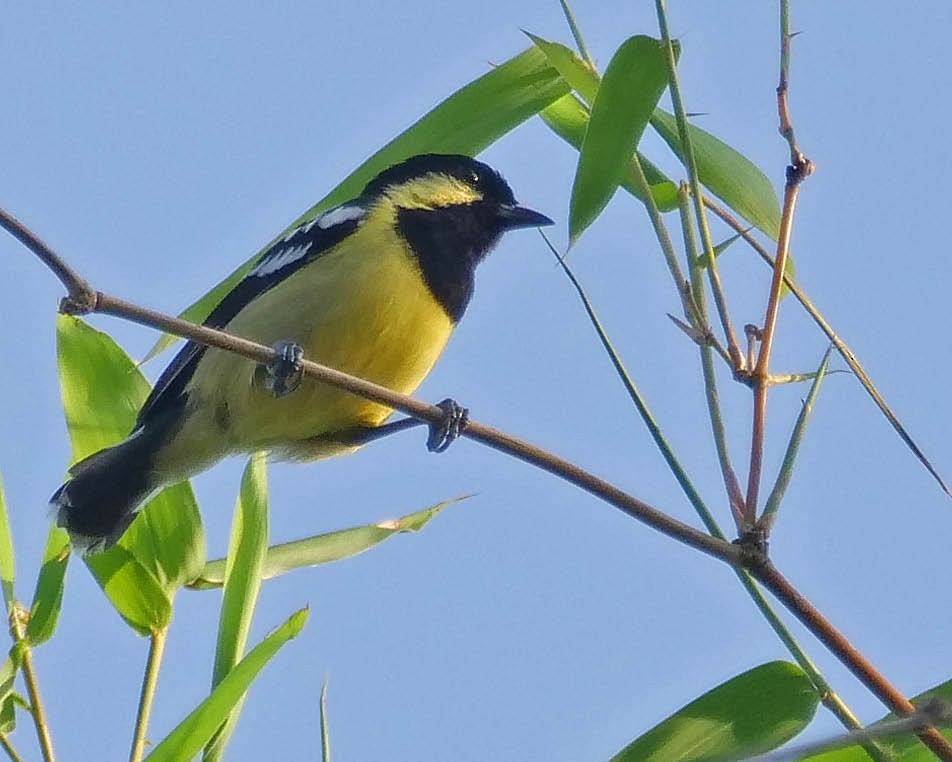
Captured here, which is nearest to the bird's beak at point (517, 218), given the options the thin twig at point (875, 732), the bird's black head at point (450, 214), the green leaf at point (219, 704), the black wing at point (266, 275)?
the bird's black head at point (450, 214)

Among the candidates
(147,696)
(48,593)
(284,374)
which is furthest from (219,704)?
(284,374)

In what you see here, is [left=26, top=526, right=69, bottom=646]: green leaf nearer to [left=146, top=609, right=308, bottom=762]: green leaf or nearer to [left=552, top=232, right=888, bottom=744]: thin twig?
[left=146, top=609, right=308, bottom=762]: green leaf

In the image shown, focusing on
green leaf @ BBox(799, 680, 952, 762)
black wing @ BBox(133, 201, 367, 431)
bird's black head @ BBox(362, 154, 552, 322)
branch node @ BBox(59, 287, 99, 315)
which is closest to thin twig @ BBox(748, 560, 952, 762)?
green leaf @ BBox(799, 680, 952, 762)

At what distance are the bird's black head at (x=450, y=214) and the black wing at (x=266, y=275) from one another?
0.37 ft

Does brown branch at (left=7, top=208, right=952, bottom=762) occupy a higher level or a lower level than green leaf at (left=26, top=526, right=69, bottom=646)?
lower

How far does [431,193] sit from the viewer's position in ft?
10.6

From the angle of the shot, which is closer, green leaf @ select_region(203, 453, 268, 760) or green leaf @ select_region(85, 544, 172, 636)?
green leaf @ select_region(203, 453, 268, 760)

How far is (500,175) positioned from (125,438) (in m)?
1.26

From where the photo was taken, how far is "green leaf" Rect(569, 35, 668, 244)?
67.0 inches

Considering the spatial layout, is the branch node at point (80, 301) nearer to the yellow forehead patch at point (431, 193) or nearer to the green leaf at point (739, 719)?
the green leaf at point (739, 719)

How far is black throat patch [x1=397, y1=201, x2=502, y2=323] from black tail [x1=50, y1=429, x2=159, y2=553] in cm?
67

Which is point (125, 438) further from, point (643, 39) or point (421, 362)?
point (643, 39)

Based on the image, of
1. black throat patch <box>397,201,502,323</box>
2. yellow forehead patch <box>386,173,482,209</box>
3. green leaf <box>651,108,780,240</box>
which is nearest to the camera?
green leaf <box>651,108,780,240</box>

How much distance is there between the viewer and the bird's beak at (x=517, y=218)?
10.7 feet
